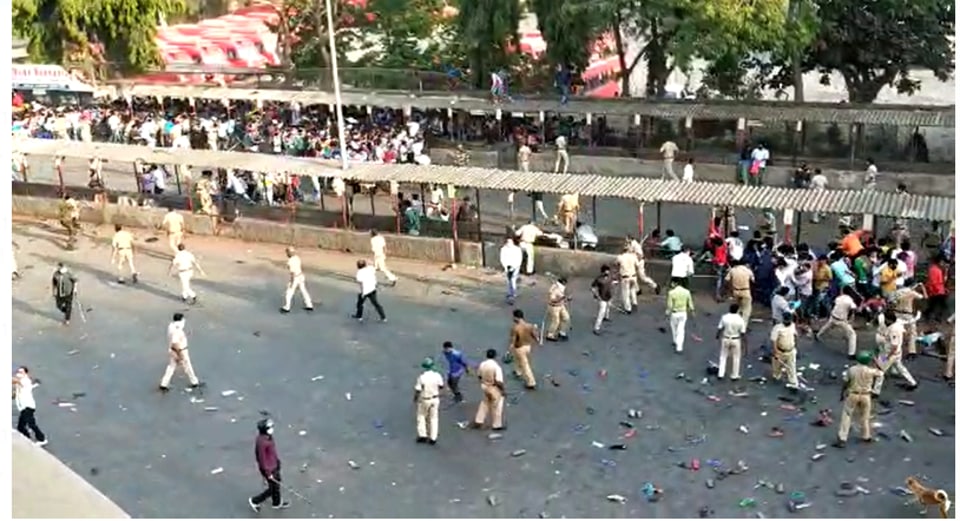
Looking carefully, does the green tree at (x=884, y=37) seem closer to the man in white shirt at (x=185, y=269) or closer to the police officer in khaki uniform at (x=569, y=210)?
the police officer in khaki uniform at (x=569, y=210)

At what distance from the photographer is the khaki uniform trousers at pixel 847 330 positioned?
1669 centimetres

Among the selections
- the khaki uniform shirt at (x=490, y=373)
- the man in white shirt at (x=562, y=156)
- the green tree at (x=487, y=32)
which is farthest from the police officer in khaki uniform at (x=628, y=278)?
the green tree at (x=487, y=32)

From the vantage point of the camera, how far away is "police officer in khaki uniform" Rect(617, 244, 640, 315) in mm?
18953

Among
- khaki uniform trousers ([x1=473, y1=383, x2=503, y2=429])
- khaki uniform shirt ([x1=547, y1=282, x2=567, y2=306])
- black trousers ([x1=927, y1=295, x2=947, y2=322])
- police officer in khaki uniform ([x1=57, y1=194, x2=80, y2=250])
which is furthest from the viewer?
police officer in khaki uniform ([x1=57, y1=194, x2=80, y2=250])

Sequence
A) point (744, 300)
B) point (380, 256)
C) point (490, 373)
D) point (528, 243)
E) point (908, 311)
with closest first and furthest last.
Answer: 1. point (490, 373)
2. point (908, 311)
3. point (744, 300)
4. point (380, 256)
5. point (528, 243)

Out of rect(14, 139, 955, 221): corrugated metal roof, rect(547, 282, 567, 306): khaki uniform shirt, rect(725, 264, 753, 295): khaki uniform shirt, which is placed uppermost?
rect(14, 139, 955, 221): corrugated metal roof

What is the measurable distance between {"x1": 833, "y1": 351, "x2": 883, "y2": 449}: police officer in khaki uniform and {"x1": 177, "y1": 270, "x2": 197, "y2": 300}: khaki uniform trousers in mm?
11809

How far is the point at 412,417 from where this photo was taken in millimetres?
15773

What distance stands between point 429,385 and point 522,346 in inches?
86.7

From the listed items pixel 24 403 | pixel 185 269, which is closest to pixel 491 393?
pixel 24 403

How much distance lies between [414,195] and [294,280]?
649 cm

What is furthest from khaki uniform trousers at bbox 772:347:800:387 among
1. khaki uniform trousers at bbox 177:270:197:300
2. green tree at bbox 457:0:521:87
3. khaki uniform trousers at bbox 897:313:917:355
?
green tree at bbox 457:0:521:87

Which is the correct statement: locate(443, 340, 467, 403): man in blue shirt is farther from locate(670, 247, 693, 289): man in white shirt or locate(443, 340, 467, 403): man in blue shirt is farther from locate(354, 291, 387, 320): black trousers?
locate(670, 247, 693, 289): man in white shirt

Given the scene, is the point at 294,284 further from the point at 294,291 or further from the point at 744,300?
the point at 744,300
